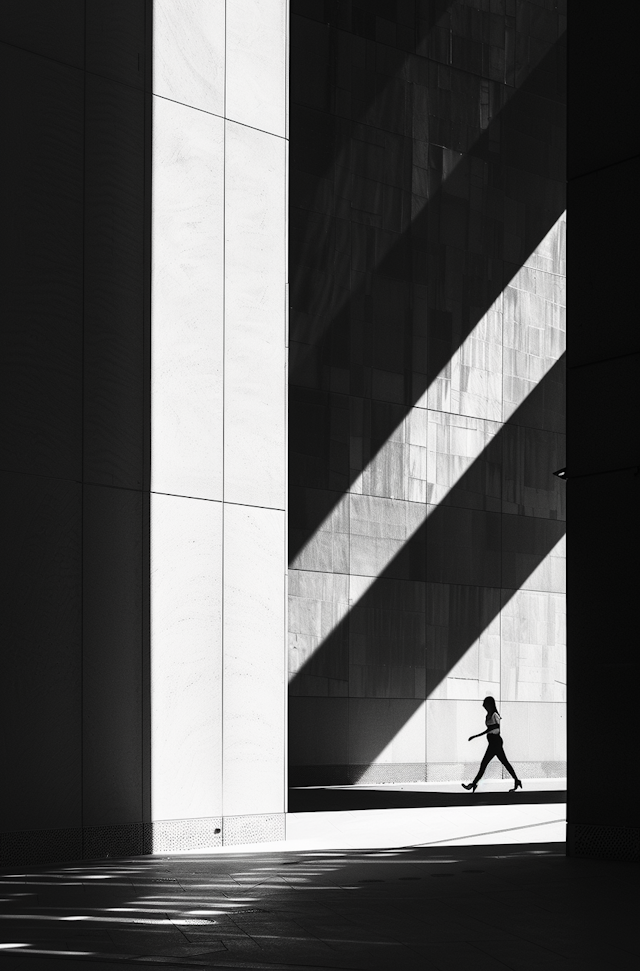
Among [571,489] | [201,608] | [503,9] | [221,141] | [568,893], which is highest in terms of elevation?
[503,9]

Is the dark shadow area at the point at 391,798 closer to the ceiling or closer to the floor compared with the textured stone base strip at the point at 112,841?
closer to the floor

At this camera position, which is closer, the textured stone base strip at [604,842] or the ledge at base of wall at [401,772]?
the textured stone base strip at [604,842]

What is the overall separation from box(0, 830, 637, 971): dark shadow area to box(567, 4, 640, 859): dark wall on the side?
878 mm

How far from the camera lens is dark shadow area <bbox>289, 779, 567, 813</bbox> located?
→ 68.1 feet

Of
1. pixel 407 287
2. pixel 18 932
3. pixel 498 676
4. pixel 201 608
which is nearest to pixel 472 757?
pixel 498 676

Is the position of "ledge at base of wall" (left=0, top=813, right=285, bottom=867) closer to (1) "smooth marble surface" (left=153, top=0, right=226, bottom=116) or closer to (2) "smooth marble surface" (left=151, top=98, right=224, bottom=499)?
(2) "smooth marble surface" (left=151, top=98, right=224, bottom=499)

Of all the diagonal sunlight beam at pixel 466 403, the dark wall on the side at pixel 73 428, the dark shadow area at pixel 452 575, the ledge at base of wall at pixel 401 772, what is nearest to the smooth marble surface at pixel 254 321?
the dark wall on the side at pixel 73 428

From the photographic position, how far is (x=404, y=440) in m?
27.2

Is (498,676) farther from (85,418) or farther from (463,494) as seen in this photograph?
(85,418)

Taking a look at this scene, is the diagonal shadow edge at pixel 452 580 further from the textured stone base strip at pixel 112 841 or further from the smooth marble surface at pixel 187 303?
the textured stone base strip at pixel 112 841

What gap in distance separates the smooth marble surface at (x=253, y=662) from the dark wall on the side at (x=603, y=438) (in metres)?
3.88

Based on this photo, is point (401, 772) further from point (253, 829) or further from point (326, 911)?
point (326, 911)

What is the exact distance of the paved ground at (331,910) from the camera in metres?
7.95

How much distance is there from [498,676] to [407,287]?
9.05m
